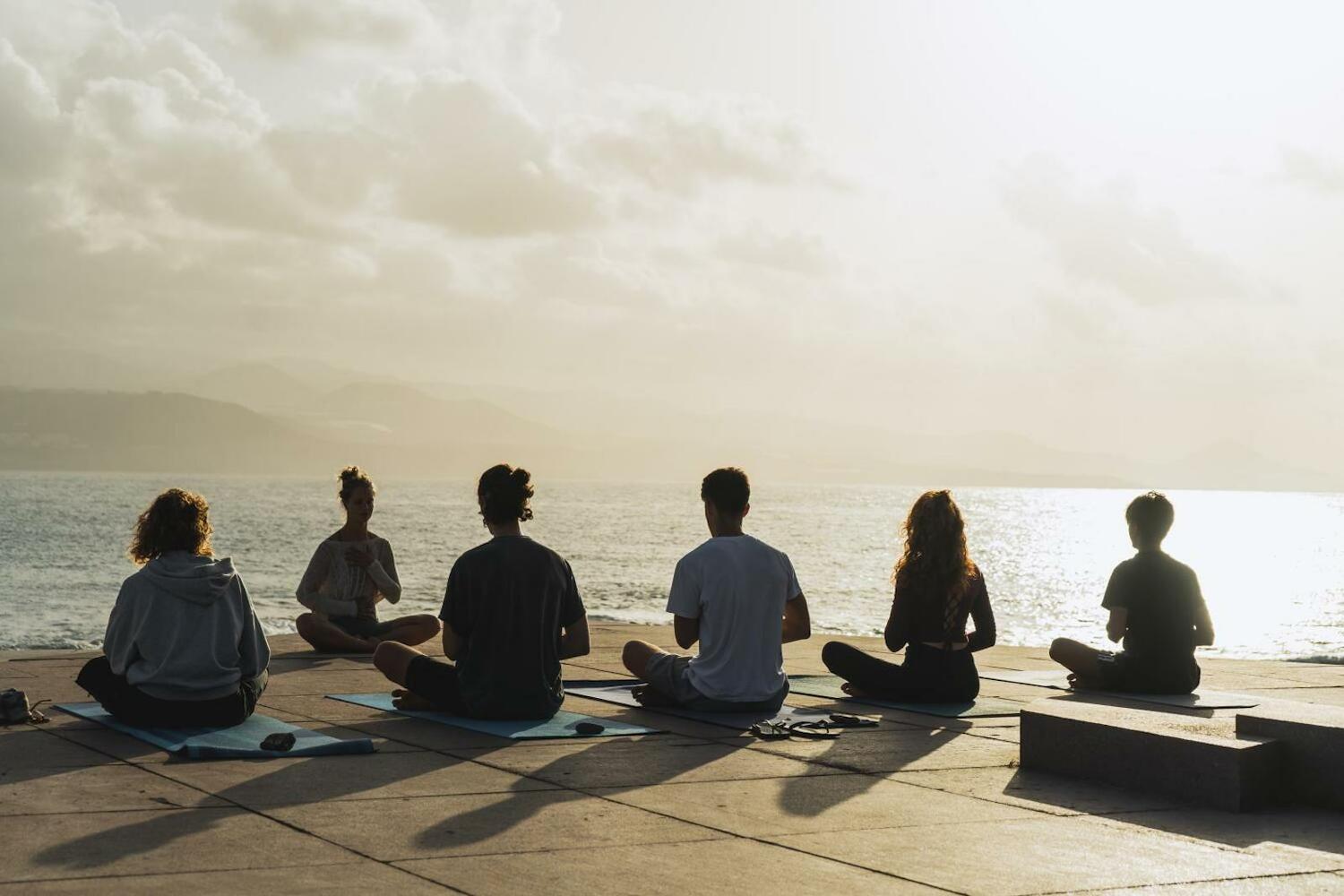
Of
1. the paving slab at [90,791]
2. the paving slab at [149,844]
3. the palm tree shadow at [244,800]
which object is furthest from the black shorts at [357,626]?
the paving slab at [149,844]

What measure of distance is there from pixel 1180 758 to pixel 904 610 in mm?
2721

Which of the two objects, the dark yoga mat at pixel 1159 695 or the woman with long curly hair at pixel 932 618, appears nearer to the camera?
the woman with long curly hair at pixel 932 618

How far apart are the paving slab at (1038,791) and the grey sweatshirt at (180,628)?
308cm

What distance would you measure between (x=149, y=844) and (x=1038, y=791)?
3.42 meters

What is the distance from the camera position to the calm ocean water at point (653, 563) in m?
34.2

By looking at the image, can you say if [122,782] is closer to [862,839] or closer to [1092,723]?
[862,839]

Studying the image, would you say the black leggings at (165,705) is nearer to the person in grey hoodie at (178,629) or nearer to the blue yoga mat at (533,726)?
the person in grey hoodie at (178,629)

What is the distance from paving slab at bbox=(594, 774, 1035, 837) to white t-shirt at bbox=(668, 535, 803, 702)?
1533 mm

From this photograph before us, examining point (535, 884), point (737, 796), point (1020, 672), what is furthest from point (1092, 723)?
point (1020, 672)

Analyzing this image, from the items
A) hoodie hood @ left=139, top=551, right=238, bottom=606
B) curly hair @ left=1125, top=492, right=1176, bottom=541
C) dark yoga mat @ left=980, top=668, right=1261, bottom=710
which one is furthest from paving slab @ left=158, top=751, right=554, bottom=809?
curly hair @ left=1125, top=492, right=1176, bottom=541

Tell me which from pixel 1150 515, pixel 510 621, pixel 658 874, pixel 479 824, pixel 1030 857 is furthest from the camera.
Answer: pixel 1150 515

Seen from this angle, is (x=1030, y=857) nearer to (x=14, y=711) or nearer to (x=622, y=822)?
(x=622, y=822)

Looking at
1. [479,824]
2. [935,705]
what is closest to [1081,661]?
[935,705]

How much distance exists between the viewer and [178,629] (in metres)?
6.97
